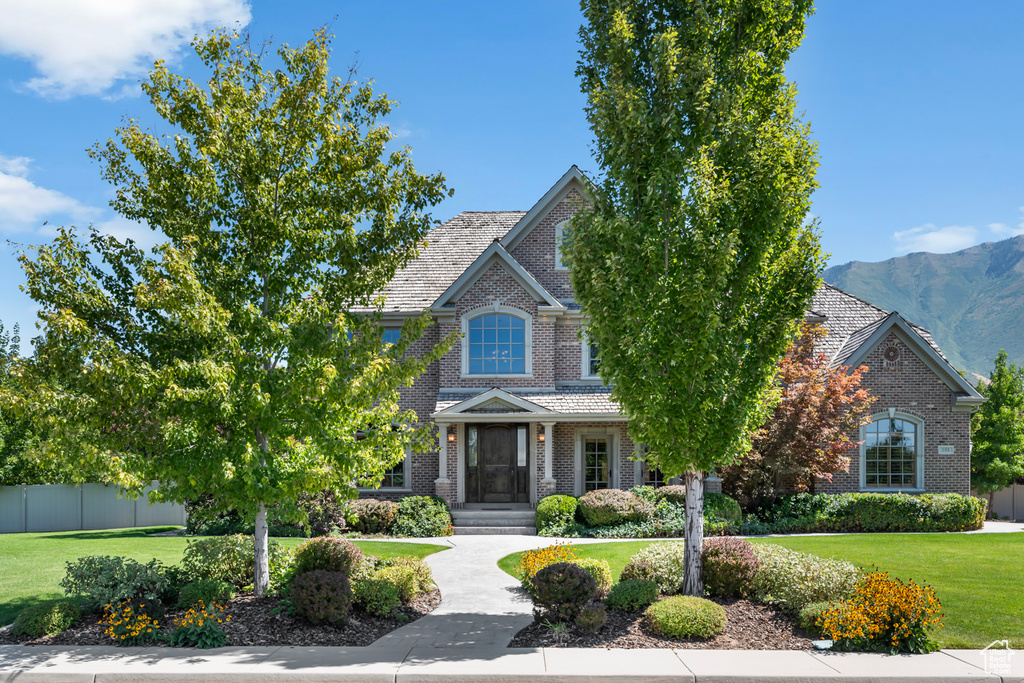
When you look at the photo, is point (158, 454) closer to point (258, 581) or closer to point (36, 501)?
point (258, 581)

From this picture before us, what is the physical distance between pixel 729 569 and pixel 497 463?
11.8m

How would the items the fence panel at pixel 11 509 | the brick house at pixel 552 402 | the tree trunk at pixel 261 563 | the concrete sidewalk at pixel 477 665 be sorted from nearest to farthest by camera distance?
the concrete sidewalk at pixel 477 665 < the tree trunk at pixel 261 563 < the brick house at pixel 552 402 < the fence panel at pixel 11 509

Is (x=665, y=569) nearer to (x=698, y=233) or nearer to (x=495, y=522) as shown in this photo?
(x=698, y=233)

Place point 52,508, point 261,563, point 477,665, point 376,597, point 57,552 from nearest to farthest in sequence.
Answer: point 477,665
point 376,597
point 261,563
point 57,552
point 52,508

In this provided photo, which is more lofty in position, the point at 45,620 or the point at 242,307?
the point at 242,307

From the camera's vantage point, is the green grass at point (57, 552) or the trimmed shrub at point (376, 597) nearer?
the trimmed shrub at point (376, 597)

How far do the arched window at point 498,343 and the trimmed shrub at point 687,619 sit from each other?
12737mm

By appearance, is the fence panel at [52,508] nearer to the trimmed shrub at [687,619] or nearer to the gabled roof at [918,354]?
the trimmed shrub at [687,619]

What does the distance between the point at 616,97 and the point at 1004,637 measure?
828 centimetres

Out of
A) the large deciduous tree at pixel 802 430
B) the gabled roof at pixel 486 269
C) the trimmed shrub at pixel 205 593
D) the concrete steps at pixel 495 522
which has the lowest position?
the concrete steps at pixel 495 522

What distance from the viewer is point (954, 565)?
12.9 m

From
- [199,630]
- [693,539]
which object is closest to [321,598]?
[199,630]

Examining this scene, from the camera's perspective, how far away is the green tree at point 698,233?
9148 millimetres

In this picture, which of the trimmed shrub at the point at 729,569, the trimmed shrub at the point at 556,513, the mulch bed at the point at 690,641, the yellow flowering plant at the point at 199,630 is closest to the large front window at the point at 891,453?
the trimmed shrub at the point at 556,513
